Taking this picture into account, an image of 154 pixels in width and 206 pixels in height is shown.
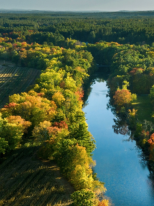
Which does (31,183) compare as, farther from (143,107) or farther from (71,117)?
(143,107)

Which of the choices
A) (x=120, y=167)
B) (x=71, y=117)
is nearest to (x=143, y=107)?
(x=71, y=117)

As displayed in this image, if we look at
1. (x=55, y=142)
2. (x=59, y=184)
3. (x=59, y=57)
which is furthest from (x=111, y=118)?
(x=59, y=57)

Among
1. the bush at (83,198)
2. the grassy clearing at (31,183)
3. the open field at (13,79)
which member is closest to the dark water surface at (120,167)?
the bush at (83,198)

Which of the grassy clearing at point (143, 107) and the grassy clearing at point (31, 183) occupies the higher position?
the grassy clearing at point (143, 107)

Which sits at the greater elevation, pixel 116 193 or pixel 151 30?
pixel 151 30

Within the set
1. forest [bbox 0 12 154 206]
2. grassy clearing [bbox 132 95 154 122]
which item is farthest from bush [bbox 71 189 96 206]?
grassy clearing [bbox 132 95 154 122]

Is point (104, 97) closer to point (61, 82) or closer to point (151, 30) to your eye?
point (61, 82)

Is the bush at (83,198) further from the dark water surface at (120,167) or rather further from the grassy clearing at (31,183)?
the dark water surface at (120,167)
